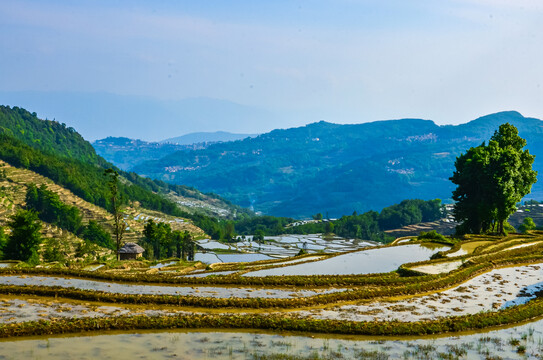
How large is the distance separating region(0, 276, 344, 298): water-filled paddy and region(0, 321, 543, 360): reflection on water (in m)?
6.25

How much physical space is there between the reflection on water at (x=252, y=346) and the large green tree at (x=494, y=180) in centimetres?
3404

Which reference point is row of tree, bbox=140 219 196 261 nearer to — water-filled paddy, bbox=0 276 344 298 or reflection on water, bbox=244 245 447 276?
reflection on water, bbox=244 245 447 276

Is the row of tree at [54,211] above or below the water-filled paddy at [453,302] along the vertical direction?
above

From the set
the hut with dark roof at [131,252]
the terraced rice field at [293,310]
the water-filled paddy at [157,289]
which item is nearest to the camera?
the terraced rice field at [293,310]

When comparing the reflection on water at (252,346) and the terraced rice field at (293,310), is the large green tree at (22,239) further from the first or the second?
the reflection on water at (252,346)

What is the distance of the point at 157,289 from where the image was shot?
23.0 m

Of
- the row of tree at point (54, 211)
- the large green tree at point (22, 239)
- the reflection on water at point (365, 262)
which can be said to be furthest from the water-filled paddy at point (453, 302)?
the row of tree at point (54, 211)

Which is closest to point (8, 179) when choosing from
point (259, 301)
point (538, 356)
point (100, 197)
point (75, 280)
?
point (100, 197)

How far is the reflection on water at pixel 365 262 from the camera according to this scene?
100 feet

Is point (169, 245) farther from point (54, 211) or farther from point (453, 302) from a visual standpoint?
point (453, 302)

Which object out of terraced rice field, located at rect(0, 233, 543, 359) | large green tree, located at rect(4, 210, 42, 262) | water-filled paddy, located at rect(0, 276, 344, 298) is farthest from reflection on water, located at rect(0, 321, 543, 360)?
large green tree, located at rect(4, 210, 42, 262)

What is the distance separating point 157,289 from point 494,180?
121 feet

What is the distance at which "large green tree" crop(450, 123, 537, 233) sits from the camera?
47438 millimetres

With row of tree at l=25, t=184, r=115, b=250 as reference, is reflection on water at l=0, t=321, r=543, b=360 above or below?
below
